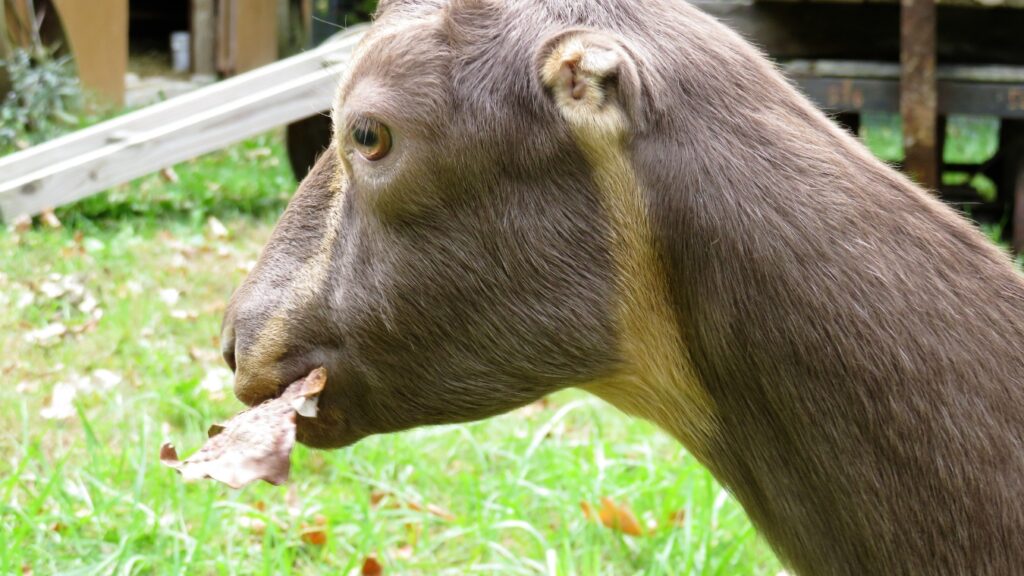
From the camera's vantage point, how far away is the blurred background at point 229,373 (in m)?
3.20

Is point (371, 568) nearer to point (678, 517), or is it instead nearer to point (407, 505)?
point (407, 505)

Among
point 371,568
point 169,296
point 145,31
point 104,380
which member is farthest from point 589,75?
point 145,31

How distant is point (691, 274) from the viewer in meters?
1.92

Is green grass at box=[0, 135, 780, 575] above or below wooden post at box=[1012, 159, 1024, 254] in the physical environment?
below

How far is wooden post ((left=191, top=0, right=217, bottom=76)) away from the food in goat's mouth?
33.6 feet

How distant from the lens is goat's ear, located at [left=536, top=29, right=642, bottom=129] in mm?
1848

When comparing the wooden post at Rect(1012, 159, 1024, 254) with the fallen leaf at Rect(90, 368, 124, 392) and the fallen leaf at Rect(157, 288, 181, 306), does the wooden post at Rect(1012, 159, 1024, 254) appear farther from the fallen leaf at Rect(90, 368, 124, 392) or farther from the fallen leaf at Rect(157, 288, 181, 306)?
the fallen leaf at Rect(90, 368, 124, 392)

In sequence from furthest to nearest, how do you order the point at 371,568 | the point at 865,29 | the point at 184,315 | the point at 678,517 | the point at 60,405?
the point at 865,29 → the point at 184,315 → the point at 60,405 → the point at 678,517 → the point at 371,568

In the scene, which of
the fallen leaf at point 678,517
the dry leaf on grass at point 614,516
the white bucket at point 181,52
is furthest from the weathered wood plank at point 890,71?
the white bucket at point 181,52

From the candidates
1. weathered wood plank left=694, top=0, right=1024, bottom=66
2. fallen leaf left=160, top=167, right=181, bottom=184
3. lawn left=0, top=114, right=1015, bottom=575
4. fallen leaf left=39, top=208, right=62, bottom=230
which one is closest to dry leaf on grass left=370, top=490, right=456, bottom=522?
lawn left=0, top=114, right=1015, bottom=575

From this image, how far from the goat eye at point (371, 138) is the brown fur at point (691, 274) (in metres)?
0.02

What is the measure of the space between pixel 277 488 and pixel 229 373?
0.84 metres

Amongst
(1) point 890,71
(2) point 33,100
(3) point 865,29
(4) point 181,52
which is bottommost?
(4) point 181,52

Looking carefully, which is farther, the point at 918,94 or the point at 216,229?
the point at 216,229
